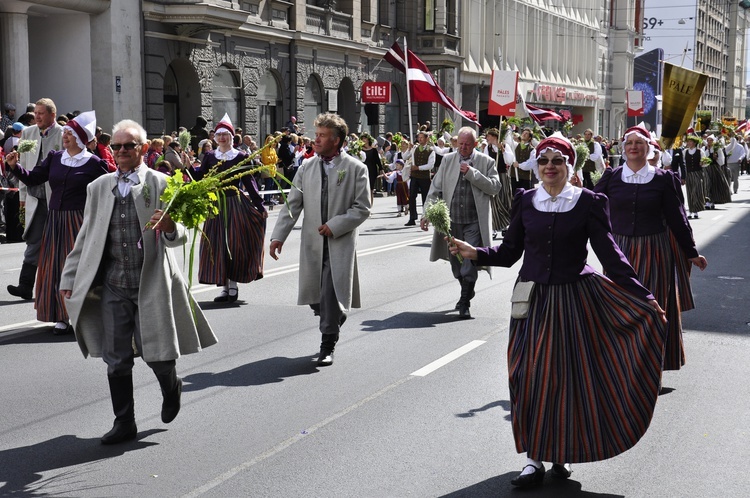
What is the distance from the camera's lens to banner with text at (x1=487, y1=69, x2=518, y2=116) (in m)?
24.5

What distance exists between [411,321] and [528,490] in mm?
4830

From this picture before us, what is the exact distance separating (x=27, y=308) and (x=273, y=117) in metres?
22.8

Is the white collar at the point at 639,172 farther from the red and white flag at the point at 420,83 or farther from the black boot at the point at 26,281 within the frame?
the red and white flag at the point at 420,83

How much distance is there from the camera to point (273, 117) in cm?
3269

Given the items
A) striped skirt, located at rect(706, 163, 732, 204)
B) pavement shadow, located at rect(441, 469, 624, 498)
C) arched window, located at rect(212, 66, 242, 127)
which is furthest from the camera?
arched window, located at rect(212, 66, 242, 127)

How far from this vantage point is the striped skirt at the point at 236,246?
11047 mm

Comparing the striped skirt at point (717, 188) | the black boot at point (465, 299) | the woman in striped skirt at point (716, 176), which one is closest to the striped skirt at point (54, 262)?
the black boot at point (465, 299)

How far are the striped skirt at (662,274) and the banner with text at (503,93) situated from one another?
16882mm

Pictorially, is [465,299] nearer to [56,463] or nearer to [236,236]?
[236,236]

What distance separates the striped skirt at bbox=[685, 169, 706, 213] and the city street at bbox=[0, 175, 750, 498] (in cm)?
1370

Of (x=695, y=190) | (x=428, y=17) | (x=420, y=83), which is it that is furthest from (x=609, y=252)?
(x=428, y=17)

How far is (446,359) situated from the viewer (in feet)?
27.5

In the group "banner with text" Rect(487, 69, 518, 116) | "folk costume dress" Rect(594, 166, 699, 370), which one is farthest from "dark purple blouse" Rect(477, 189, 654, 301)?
"banner with text" Rect(487, 69, 518, 116)

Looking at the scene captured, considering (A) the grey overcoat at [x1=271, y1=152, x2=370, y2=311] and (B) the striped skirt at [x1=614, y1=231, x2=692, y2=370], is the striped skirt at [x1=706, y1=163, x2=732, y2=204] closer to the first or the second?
(B) the striped skirt at [x1=614, y1=231, x2=692, y2=370]
